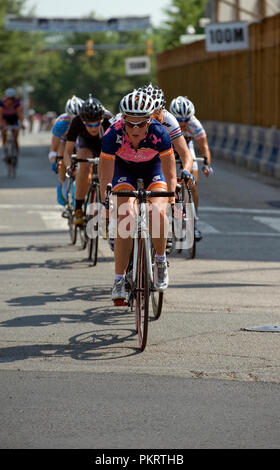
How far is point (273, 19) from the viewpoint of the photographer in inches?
1240

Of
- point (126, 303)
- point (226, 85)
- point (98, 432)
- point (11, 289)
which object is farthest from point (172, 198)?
point (226, 85)

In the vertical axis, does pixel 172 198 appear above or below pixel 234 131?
above

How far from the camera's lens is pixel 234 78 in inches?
1596

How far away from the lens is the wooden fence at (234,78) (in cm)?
3272

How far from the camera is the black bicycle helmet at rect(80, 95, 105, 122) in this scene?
12.1m

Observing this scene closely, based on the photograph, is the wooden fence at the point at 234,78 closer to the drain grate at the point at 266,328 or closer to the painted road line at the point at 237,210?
the painted road line at the point at 237,210

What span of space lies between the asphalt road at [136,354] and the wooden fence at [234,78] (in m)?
18.6

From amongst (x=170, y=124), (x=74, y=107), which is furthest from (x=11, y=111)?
(x=170, y=124)

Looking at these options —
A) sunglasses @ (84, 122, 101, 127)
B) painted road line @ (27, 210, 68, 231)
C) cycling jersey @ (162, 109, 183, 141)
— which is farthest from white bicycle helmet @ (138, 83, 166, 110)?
painted road line @ (27, 210, 68, 231)

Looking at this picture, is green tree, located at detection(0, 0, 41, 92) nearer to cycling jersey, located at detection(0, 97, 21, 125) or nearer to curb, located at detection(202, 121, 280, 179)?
curb, located at detection(202, 121, 280, 179)

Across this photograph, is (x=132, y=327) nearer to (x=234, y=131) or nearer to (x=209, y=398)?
(x=209, y=398)

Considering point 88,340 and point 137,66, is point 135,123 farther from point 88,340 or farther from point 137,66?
point 137,66

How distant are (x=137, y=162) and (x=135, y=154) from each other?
0.07 metres

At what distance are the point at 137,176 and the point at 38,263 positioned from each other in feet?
13.2
